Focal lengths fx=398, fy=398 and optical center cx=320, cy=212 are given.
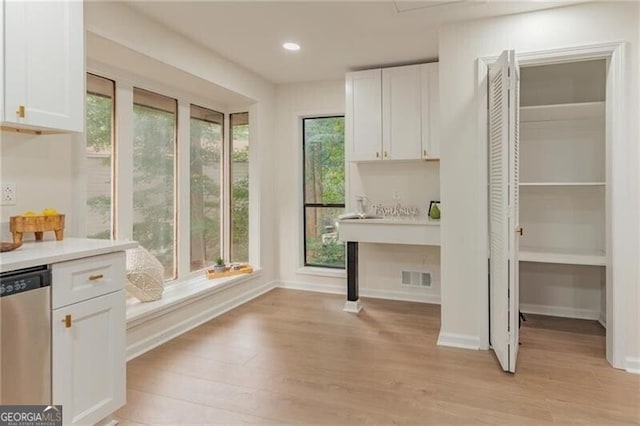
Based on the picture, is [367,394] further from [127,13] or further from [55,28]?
[127,13]

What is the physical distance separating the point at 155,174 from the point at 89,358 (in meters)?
→ 2.20

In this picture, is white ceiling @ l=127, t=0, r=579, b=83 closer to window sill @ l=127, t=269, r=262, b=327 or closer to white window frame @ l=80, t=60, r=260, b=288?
white window frame @ l=80, t=60, r=260, b=288

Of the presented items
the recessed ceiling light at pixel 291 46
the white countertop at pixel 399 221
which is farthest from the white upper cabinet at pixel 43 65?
the white countertop at pixel 399 221

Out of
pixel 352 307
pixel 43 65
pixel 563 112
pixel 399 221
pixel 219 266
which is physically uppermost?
pixel 563 112

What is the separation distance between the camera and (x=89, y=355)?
1.84 metres

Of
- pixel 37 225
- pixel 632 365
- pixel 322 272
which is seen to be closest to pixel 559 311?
pixel 632 365

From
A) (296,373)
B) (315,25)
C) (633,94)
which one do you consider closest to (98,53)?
(315,25)

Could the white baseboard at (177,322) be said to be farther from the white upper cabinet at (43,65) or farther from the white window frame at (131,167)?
the white upper cabinet at (43,65)

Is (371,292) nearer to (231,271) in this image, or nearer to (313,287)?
(313,287)

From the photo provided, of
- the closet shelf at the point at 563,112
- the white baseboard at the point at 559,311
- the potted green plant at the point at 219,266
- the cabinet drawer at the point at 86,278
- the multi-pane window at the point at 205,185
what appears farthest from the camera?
the potted green plant at the point at 219,266

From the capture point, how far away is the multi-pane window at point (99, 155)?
10.1 ft

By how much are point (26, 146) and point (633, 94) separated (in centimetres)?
373

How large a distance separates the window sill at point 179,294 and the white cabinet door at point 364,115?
180 centimetres

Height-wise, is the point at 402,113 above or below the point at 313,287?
above
